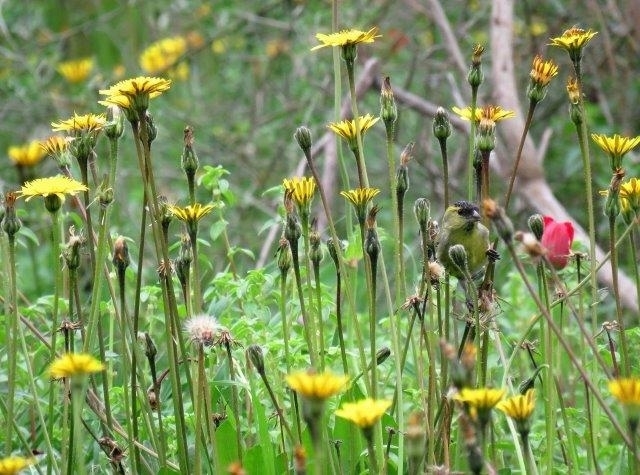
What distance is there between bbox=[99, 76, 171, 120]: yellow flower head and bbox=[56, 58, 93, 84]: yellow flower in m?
3.83

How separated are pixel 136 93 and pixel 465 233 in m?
0.42

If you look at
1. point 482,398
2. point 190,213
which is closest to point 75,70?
point 190,213

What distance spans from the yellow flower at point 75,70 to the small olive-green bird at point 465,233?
3.83 m

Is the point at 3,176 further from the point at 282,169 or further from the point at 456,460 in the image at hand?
the point at 456,460

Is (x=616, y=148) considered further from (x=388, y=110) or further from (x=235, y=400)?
(x=235, y=400)

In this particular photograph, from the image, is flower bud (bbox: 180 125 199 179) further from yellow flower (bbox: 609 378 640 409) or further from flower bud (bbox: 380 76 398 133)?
yellow flower (bbox: 609 378 640 409)

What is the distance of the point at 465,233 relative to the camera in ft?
4.30

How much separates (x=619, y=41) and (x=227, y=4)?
152 cm

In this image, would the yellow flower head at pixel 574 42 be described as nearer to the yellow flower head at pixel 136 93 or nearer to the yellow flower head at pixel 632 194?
the yellow flower head at pixel 632 194

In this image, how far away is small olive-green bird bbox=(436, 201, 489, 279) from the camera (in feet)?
4.28

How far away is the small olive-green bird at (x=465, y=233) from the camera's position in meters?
1.31

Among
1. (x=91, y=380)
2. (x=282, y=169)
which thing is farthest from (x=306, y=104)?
(x=91, y=380)

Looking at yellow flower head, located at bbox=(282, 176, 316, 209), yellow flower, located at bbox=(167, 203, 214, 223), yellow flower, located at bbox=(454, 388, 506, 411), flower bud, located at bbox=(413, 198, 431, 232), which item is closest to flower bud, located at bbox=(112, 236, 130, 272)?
yellow flower, located at bbox=(167, 203, 214, 223)

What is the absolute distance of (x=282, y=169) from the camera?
462 centimetres
